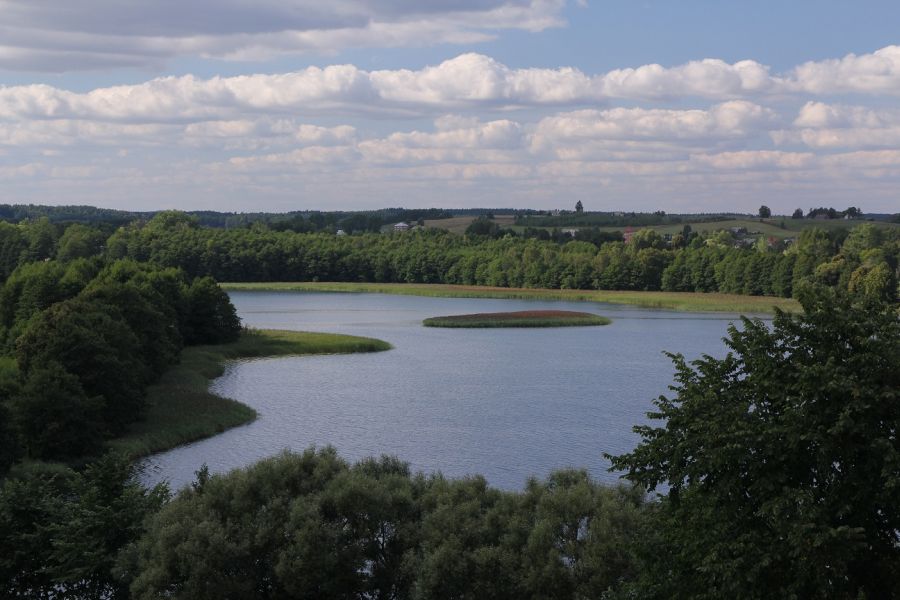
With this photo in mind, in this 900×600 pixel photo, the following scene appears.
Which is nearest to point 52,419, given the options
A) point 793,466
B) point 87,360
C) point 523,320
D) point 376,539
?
point 87,360

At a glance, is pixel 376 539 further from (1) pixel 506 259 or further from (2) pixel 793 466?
(1) pixel 506 259

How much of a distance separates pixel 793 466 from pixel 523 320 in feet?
245

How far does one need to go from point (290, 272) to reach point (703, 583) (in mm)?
140741

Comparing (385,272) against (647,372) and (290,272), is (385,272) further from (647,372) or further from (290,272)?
(647,372)

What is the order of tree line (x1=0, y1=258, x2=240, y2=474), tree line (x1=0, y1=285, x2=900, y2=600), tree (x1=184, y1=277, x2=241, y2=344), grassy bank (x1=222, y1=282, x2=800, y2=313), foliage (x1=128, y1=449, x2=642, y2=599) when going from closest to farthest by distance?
tree line (x1=0, y1=285, x2=900, y2=600) → foliage (x1=128, y1=449, x2=642, y2=599) → tree line (x1=0, y1=258, x2=240, y2=474) → tree (x1=184, y1=277, x2=241, y2=344) → grassy bank (x1=222, y1=282, x2=800, y2=313)

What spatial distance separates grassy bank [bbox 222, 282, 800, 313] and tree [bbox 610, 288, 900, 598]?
272ft

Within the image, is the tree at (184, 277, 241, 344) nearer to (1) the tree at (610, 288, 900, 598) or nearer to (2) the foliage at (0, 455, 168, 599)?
(2) the foliage at (0, 455, 168, 599)

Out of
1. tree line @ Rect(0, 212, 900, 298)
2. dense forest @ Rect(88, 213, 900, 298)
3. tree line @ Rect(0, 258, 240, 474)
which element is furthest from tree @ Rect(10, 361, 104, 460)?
tree line @ Rect(0, 212, 900, 298)

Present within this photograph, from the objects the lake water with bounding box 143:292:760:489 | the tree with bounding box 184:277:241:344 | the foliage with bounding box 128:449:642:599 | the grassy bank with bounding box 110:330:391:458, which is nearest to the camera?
the foliage with bounding box 128:449:642:599

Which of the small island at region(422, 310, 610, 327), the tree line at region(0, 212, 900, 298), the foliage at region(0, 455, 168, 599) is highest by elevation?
the tree line at region(0, 212, 900, 298)

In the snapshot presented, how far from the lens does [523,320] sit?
294 ft

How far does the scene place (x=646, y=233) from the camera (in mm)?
156875

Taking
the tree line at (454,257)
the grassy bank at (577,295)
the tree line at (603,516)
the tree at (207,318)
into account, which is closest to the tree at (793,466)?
the tree line at (603,516)

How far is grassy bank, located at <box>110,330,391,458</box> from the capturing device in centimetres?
4066
